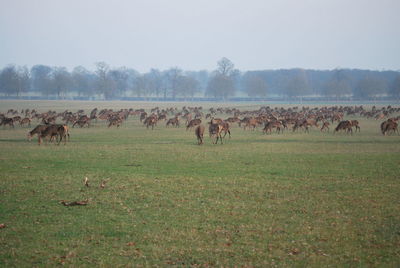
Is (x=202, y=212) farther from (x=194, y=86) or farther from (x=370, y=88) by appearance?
(x=194, y=86)

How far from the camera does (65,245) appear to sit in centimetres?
760

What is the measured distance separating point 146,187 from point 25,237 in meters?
4.72

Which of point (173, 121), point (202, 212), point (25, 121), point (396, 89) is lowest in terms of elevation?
point (202, 212)

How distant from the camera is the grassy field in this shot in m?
7.20

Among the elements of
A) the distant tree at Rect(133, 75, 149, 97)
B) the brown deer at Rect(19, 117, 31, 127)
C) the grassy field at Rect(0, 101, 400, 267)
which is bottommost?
the grassy field at Rect(0, 101, 400, 267)

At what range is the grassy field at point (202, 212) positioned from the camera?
23.6ft

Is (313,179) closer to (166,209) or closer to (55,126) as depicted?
(166,209)

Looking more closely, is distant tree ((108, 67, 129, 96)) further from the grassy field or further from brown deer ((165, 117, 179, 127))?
the grassy field

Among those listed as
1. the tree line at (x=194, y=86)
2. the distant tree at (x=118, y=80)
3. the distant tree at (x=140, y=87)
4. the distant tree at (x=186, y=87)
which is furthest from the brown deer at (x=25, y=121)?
the distant tree at (x=118, y=80)

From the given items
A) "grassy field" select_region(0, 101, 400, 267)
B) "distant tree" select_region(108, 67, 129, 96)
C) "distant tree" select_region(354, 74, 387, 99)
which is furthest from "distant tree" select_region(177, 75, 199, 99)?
"grassy field" select_region(0, 101, 400, 267)

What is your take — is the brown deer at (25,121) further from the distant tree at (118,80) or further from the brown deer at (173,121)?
the distant tree at (118,80)

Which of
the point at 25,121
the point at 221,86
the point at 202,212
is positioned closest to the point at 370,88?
the point at 221,86

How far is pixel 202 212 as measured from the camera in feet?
31.9

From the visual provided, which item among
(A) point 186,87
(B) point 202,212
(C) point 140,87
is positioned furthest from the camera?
(C) point 140,87
